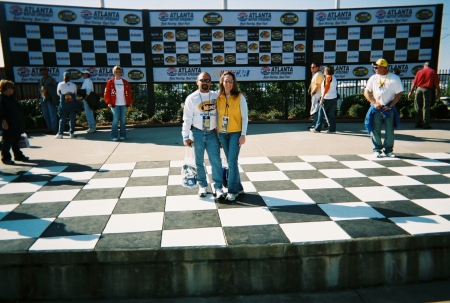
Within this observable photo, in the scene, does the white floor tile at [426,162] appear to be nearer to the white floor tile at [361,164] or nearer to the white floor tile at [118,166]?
the white floor tile at [361,164]

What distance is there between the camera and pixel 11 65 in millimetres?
9914

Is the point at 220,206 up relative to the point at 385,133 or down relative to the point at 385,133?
down

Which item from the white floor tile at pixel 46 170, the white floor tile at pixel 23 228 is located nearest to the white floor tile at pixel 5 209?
the white floor tile at pixel 23 228

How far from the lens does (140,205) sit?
3.88 metres

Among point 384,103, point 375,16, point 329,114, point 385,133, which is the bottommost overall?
point 385,133

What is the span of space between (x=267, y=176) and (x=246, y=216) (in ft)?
4.97

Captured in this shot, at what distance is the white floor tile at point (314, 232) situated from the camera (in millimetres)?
2998

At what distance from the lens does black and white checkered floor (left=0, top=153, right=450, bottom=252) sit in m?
3.08

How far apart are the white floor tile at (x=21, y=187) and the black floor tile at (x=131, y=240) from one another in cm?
202

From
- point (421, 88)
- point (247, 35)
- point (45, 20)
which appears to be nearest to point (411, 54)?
point (421, 88)

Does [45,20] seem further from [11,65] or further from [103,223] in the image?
[103,223]

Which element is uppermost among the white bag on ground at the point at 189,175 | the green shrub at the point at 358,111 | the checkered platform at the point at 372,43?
the checkered platform at the point at 372,43

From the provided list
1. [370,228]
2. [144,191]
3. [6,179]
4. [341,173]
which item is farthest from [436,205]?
[6,179]

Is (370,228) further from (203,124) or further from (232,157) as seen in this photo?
(203,124)
